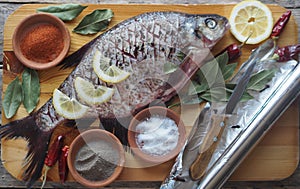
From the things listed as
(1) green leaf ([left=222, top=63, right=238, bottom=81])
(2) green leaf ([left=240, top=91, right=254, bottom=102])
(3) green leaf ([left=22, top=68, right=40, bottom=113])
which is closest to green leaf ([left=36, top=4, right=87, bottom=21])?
(3) green leaf ([left=22, top=68, right=40, bottom=113])

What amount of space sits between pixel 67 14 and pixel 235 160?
924mm

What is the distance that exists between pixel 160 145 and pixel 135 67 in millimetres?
334

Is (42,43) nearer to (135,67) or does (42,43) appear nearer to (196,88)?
(135,67)

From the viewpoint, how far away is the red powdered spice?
2223 mm

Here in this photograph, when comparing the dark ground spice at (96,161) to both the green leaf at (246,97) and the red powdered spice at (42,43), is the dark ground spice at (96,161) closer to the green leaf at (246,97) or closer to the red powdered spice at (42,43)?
the red powdered spice at (42,43)

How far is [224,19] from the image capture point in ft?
7.30

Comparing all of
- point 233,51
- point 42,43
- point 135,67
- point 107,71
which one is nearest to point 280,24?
point 233,51

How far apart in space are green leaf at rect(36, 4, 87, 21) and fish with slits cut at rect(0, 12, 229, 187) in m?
0.18

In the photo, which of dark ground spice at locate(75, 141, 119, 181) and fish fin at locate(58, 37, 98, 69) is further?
fish fin at locate(58, 37, 98, 69)

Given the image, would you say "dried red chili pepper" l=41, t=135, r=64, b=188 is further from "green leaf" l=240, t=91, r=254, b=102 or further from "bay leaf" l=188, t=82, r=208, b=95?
"green leaf" l=240, t=91, r=254, b=102

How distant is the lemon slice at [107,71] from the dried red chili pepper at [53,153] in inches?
12.1

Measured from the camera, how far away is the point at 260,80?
86.7 inches

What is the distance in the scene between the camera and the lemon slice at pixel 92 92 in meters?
2.19

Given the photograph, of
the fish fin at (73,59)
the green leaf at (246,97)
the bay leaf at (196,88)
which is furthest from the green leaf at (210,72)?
the fish fin at (73,59)
